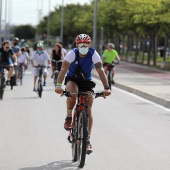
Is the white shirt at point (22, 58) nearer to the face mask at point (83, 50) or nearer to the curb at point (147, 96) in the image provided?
the curb at point (147, 96)

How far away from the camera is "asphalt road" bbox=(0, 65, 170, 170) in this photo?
9.49 m

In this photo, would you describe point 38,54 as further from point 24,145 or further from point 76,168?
point 76,168

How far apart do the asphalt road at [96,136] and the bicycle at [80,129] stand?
0.50 feet

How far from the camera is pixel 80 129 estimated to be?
367 inches

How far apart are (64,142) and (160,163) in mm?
2496

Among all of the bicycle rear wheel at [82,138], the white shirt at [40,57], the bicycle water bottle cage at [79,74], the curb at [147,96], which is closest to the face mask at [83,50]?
the bicycle water bottle cage at [79,74]

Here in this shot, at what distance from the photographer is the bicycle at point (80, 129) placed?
356 inches

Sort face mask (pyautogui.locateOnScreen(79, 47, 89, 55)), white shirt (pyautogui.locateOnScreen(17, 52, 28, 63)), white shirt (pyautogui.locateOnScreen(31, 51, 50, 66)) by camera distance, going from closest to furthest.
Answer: face mask (pyautogui.locateOnScreen(79, 47, 89, 55)) < white shirt (pyautogui.locateOnScreen(31, 51, 50, 66)) < white shirt (pyautogui.locateOnScreen(17, 52, 28, 63))

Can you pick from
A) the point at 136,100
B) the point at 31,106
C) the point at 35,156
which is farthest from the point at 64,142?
the point at 136,100

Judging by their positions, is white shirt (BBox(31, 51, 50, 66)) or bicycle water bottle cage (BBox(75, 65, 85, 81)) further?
white shirt (BBox(31, 51, 50, 66))

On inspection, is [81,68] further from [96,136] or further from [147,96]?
[147,96]

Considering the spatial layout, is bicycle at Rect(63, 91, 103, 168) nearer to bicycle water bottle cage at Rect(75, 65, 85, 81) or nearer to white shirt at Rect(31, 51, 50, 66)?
bicycle water bottle cage at Rect(75, 65, 85, 81)

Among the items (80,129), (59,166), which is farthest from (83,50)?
(59,166)

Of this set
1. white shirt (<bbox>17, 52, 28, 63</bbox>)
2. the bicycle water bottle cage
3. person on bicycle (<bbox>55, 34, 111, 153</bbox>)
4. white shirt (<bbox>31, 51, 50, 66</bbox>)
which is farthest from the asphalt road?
white shirt (<bbox>17, 52, 28, 63</bbox>)
